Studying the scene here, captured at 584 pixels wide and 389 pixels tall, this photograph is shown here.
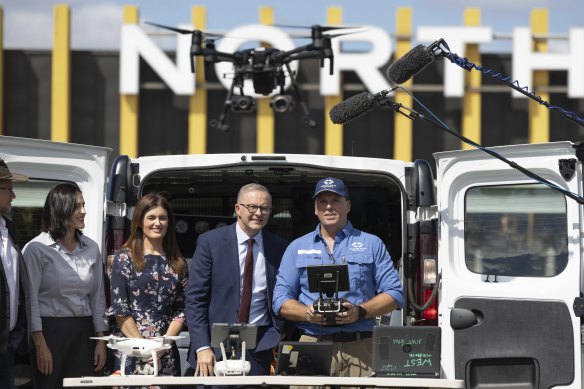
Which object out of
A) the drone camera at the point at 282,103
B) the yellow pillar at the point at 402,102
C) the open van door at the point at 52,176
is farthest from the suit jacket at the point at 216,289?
the yellow pillar at the point at 402,102

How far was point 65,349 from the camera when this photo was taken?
21.1 feet

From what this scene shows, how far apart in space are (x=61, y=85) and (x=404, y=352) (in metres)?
18.3

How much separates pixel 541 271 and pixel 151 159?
2247 millimetres

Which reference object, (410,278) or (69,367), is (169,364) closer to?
(69,367)

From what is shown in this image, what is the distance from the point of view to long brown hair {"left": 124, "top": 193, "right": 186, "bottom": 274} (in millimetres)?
6492

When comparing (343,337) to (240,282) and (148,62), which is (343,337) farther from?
(148,62)

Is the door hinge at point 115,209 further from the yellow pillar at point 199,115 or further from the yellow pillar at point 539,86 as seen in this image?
the yellow pillar at point 539,86

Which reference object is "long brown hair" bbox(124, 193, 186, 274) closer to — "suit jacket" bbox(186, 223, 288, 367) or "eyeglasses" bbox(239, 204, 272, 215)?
"suit jacket" bbox(186, 223, 288, 367)

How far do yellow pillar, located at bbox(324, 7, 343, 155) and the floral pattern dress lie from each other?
15.8 meters

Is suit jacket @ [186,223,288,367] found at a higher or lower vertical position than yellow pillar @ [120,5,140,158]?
lower

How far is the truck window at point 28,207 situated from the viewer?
6.89 metres

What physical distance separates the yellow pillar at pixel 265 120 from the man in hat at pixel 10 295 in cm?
1668

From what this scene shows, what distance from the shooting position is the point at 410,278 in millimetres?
6953

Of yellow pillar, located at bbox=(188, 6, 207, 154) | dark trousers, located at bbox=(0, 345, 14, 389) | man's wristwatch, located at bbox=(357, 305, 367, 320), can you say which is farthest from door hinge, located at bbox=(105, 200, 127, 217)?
yellow pillar, located at bbox=(188, 6, 207, 154)
